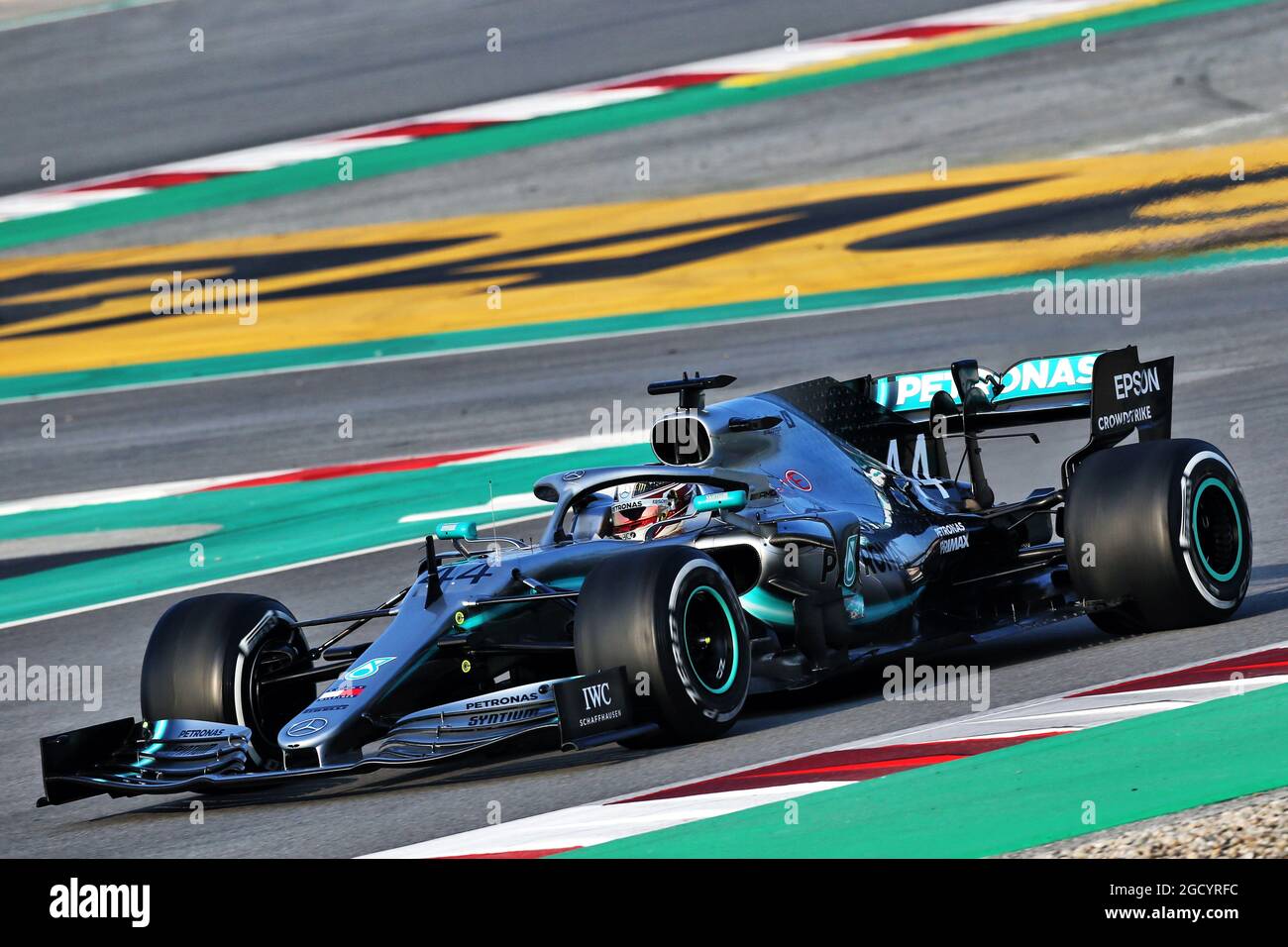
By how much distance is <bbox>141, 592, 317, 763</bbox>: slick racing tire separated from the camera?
7988 millimetres

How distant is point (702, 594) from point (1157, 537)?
7.13ft

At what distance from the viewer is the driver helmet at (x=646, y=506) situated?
339 inches

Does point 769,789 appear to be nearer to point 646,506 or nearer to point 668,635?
point 668,635

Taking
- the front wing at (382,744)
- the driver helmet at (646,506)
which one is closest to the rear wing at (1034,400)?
the driver helmet at (646,506)

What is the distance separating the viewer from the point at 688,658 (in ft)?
24.2

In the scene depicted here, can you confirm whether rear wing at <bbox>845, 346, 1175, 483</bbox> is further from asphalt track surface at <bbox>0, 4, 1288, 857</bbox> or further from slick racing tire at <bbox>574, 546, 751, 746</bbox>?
slick racing tire at <bbox>574, 546, 751, 746</bbox>

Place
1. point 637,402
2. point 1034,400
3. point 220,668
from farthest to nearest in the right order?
point 637,402
point 1034,400
point 220,668

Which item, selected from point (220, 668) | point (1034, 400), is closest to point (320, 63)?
point (1034, 400)

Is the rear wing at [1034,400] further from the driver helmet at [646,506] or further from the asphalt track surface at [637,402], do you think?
the driver helmet at [646,506]

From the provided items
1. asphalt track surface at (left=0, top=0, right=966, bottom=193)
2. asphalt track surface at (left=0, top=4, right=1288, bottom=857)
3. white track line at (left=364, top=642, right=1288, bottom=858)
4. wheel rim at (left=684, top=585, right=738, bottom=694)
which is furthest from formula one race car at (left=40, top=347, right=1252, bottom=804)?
asphalt track surface at (left=0, top=0, right=966, bottom=193)

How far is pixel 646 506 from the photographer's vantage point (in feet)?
28.3
